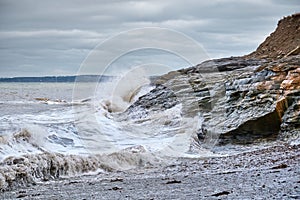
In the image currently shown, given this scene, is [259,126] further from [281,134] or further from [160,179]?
[160,179]

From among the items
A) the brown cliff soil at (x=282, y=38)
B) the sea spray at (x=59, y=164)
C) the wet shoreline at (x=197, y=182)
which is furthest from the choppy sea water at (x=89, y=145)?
the brown cliff soil at (x=282, y=38)

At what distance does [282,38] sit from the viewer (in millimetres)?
41062

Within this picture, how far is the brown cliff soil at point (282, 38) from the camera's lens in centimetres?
3844

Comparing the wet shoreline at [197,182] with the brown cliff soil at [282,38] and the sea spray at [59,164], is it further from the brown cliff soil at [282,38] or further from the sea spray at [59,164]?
the brown cliff soil at [282,38]

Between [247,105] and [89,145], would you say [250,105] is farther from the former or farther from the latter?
[89,145]

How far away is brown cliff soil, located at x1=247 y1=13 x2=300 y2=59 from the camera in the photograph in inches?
1514

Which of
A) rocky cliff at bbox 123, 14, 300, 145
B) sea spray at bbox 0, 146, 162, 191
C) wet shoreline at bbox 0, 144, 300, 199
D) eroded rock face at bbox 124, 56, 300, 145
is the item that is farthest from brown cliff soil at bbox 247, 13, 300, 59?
wet shoreline at bbox 0, 144, 300, 199

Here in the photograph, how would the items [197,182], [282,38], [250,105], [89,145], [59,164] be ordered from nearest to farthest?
[197,182] → [59,164] → [89,145] → [250,105] → [282,38]

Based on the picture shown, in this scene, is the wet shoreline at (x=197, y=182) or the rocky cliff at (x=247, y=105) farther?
the rocky cliff at (x=247, y=105)

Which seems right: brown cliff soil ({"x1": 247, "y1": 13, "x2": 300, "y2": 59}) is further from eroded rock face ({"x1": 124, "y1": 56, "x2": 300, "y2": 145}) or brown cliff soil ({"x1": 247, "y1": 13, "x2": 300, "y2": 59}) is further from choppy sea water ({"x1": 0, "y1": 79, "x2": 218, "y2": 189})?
choppy sea water ({"x1": 0, "y1": 79, "x2": 218, "y2": 189})

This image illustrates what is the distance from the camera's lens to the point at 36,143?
15148 mm

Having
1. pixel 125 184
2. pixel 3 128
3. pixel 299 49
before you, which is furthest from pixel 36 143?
pixel 299 49

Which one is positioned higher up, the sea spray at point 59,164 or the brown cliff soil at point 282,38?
the brown cliff soil at point 282,38

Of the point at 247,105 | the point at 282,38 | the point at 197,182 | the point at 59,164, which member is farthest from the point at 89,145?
the point at 282,38
